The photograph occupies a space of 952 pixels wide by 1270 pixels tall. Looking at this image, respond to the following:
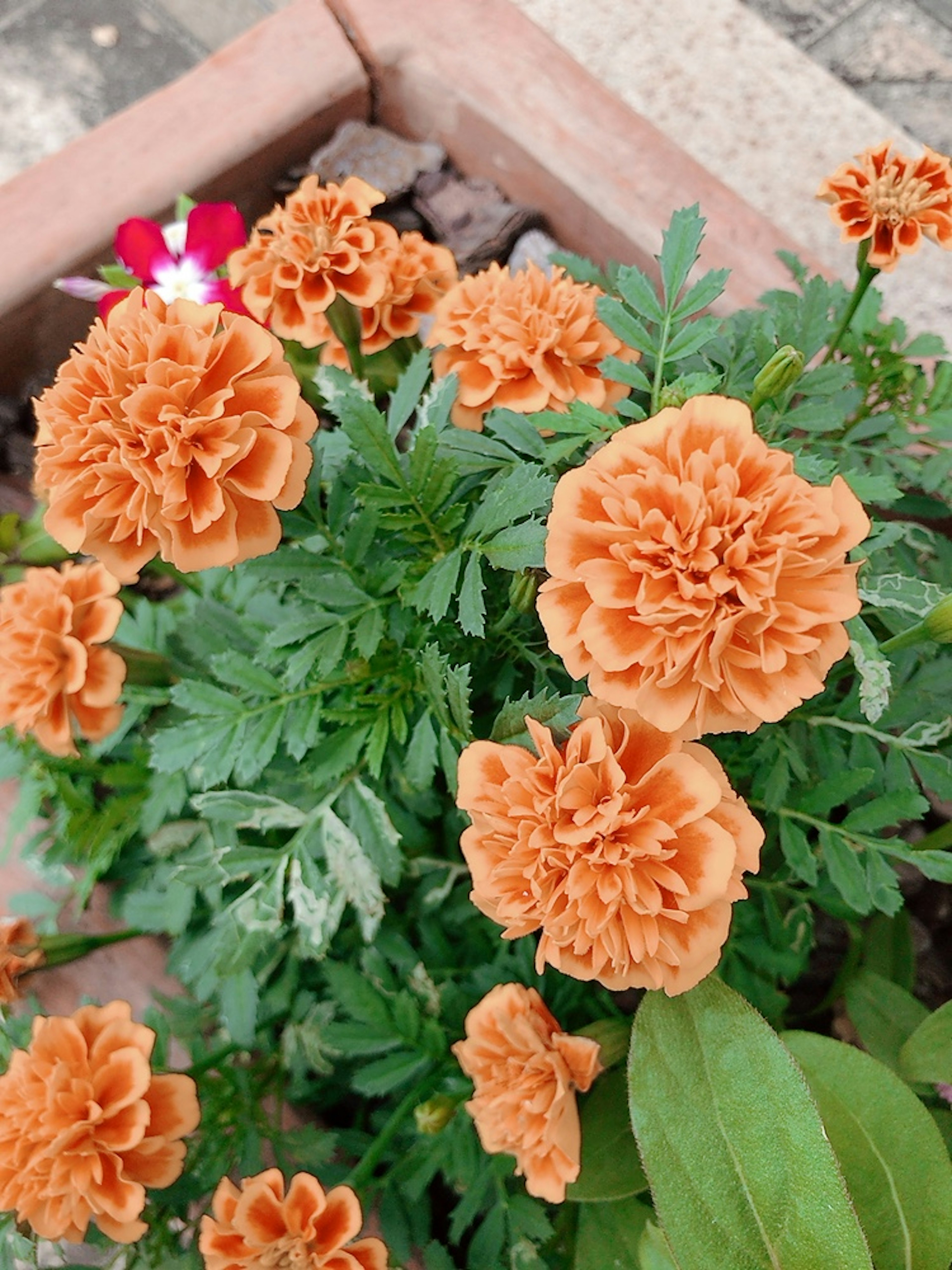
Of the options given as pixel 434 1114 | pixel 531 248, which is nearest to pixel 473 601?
pixel 434 1114

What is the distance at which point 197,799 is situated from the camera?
2.52 feet

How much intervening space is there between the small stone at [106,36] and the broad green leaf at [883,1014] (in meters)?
1.59

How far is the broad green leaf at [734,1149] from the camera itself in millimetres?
563

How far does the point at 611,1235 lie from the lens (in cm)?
76

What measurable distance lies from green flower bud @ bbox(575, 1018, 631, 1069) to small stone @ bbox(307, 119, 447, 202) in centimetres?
90

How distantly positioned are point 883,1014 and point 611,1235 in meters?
0.30

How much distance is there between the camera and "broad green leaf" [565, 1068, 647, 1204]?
715 mm

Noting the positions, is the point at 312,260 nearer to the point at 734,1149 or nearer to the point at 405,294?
the point at 405,294

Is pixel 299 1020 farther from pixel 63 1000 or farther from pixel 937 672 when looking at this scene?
pixel 937 672

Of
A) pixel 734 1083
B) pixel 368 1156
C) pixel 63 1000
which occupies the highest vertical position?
pixel 734 1083

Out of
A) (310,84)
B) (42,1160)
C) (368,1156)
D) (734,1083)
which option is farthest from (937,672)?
(310,84)

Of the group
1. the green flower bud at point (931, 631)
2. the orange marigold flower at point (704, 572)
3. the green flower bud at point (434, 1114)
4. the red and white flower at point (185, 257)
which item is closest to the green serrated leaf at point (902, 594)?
the green flower bud at point (931, 631)

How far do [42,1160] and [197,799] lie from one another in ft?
0.84

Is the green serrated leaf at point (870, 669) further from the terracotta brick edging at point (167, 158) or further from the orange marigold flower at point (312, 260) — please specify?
the terracotta brick edging at point (167, 158)
